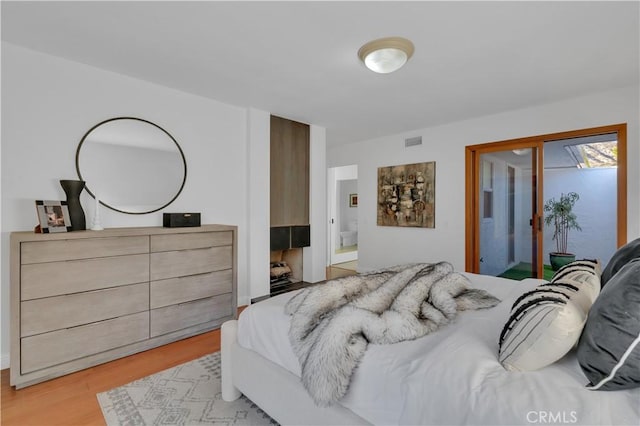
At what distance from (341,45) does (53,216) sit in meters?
2.57

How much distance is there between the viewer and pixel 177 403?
187cm

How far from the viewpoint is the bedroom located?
2.16 m

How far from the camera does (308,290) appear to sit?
1.69 metres

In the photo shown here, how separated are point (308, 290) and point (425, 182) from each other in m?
3.67

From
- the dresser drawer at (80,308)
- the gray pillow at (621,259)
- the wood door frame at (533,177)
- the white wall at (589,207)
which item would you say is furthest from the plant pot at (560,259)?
the dresser drawer at (80,308)

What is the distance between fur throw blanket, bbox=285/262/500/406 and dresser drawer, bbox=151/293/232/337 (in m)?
1.67

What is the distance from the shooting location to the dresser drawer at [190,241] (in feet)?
8.73

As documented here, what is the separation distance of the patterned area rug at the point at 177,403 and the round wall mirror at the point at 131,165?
1.63 m

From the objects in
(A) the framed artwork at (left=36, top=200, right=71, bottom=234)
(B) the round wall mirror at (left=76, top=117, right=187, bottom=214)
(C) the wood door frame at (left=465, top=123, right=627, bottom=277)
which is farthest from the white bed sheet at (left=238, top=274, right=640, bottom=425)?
(C) the wood door frame at (left=465, top=123, right=627, bottom=277)

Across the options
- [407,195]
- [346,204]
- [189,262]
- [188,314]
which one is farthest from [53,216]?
[346,204]

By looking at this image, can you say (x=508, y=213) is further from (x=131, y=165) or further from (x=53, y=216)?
(x=53, y=216)

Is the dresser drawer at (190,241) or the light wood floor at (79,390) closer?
the light wood floor at (79,390)

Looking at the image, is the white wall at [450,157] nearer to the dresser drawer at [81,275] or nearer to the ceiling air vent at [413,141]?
the ceiling air vent at [413,141]

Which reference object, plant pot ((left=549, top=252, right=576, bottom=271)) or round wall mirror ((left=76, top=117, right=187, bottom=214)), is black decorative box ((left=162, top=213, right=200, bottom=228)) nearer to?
round wall mirror ((left=76, top=117, right=187, bottom=214))
